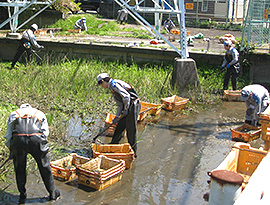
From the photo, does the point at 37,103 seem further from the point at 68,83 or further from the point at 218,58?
the point at 218,58

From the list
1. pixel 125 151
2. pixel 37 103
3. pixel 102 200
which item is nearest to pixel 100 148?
pixel 125 151

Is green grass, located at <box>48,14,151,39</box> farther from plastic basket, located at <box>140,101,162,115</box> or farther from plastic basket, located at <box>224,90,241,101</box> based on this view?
plastic basket, located at <box>140,101,162,115</box>

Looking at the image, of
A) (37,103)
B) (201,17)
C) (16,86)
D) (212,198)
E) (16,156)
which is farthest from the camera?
(201,17)

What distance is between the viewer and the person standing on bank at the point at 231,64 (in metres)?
12.1

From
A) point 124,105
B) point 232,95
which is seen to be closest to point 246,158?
point 124,105

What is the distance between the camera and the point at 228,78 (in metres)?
12.6

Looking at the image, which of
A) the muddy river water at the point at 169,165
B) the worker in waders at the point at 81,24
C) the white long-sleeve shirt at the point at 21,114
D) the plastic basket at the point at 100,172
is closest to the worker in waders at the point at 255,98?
the muddy river water at the point at 169,165

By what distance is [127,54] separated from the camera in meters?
14.9

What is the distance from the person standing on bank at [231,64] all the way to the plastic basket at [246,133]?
3358 mm

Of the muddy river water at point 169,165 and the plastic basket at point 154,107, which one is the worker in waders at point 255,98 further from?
the plastic basket at point 154,107

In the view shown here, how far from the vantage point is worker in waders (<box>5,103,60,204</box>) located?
5777mm

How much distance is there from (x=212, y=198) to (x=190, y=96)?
26.0 ft

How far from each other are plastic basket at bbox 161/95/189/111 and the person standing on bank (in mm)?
1974

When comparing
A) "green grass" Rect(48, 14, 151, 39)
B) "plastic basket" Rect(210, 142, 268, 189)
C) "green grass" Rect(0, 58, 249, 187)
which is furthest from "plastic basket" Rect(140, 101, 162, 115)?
"green grass" Rect(48, 14, 151, 39)
